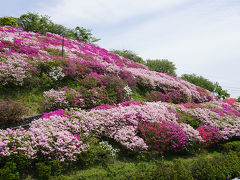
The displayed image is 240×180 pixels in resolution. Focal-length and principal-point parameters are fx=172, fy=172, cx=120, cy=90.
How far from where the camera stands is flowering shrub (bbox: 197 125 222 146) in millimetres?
10801

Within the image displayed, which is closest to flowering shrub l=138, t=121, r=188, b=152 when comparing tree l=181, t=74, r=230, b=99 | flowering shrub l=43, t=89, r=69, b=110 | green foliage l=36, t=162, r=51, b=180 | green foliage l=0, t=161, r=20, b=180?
flowering shrub l=43, t=89, r=69, b=110

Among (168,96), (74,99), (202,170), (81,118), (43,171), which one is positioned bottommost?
(202,170)

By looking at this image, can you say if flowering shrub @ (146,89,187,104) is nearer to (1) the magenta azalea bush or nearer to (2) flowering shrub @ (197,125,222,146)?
(1) the magenta azalea bush

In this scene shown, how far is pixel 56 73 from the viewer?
1274 cm

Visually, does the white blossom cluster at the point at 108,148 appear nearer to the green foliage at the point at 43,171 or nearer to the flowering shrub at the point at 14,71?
the green foliage at the point at 43,171

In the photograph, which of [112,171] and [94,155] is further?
[94,155]

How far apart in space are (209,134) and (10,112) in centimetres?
1141

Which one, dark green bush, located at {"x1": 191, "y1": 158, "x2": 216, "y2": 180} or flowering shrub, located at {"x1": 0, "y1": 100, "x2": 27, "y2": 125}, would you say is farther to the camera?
flowering shrub, located at {"x1": 0, "y1": 100, "x2": 27, "y2": 125}

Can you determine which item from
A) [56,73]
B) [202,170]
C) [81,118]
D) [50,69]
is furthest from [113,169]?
[50,69]

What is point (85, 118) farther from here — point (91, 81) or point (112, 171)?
point (91, 81)

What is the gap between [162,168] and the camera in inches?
258

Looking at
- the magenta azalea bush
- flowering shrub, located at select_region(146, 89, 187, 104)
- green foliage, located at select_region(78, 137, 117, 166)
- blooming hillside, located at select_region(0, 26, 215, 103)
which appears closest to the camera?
the magenta azalea bush

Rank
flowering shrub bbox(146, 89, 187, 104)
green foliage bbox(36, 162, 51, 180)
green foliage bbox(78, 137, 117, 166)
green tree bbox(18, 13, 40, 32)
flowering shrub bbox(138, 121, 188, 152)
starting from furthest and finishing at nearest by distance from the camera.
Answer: green tree bbox(18, 13, 40, 32)
flowering shrub bbox(146, 89, 187, 104)
flowering shrub bbox(138, 121, 188, 152)
green foliage bbox(78, 137, 117, 166)
green foliage bbox(36, 162, 51, 180)

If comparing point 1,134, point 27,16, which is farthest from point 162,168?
point 27,16
